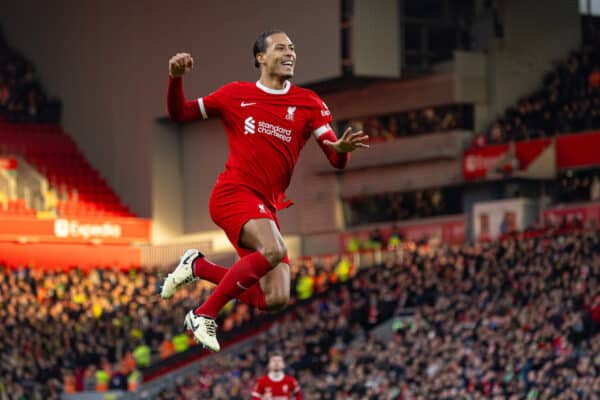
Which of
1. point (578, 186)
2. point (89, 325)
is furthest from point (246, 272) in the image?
point (578, 186)

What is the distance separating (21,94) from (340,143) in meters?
36.6

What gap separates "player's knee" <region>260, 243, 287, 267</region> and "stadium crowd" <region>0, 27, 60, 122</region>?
35.5 meters

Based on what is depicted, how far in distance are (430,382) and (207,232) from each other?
17.1 metres

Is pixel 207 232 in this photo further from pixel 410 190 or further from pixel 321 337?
pixel 321 337

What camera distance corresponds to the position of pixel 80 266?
41.2 m

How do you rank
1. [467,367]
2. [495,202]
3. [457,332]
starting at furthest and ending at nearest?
[495,202] < [457,332] < [467,367]

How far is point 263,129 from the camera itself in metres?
9.82

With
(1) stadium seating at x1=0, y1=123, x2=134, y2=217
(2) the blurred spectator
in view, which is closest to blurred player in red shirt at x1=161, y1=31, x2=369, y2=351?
(2) the blurred spectator

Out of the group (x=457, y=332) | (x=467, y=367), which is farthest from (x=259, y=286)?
(x=457, y=332)

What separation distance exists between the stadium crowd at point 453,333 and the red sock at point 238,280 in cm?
1287

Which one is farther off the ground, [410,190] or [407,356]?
[410,190]

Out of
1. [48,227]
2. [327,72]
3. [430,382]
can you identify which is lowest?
[430,382]

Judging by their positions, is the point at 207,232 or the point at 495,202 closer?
the point at 495,202

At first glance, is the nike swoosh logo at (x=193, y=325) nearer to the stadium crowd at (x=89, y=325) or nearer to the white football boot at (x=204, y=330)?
the white football boot at (x=204, y=330)
